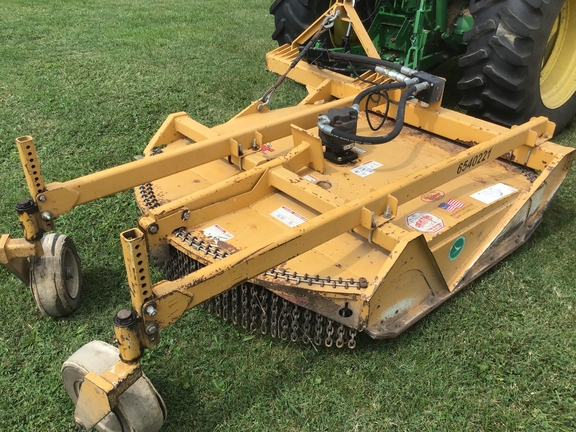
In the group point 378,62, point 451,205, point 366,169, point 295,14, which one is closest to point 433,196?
point 451,205

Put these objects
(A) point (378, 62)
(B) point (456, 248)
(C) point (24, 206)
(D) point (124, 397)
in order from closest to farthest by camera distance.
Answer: (D) point (124, 397) < (C) point (24, 206) < (B) point (456, 248) < (A) point (378, 62)

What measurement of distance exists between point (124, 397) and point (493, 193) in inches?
78.5

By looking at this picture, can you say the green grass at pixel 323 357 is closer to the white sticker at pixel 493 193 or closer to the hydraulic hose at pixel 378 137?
the white sticker at pixel 493 193

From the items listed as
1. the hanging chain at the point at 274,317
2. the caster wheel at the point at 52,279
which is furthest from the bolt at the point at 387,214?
the caster wheel at the point at 52,279

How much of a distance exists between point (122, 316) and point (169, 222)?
727 mm

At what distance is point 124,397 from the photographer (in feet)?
5.80

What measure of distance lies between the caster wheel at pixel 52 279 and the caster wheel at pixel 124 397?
561 millimetres

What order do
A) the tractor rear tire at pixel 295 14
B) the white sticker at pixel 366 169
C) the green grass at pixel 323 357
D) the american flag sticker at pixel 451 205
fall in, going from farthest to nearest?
the tractor rear tire at pixel 295 14, the white sticker at pixel 366 169, the american flag sticker at pixel 451 205, the green grass at pixel 323 357

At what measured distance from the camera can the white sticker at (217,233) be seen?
7.82ft

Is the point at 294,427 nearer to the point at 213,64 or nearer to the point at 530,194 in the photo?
the point at 530,194

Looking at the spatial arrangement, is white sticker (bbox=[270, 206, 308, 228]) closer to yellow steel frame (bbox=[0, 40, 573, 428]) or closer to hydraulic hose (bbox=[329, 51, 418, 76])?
yellow steel frame (bbox=[0, 40, 573, 428])

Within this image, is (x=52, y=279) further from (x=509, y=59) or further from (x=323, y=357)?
(x=509, y=59)

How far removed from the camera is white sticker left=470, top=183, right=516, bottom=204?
2713 millimetres

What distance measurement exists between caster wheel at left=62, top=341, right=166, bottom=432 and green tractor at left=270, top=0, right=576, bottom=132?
2.66 metres
